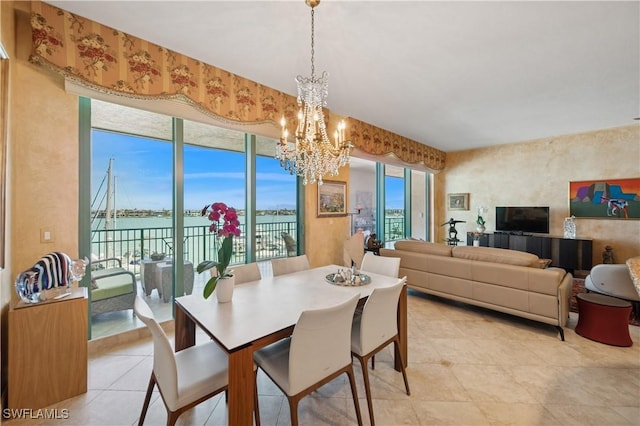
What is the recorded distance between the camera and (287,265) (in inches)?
105

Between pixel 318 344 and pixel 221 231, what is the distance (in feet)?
3.01

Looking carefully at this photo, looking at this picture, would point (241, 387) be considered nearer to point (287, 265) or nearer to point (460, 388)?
point (287, 265)

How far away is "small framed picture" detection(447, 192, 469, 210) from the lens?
6.41 metres

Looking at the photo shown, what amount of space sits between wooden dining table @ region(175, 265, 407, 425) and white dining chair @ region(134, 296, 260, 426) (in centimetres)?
20

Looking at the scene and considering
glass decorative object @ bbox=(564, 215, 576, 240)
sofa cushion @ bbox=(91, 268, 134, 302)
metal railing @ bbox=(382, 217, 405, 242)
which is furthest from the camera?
metal railing @ bbox=(382, 217, 405, 242)

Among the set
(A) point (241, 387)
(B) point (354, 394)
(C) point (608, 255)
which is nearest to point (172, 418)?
(A) point (241, 387)

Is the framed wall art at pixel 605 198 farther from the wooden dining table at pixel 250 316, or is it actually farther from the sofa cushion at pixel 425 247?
the wooden dining table at pixel 250 316

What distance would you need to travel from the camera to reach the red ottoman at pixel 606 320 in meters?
2.46

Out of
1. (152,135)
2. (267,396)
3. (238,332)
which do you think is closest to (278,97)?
(152,135)

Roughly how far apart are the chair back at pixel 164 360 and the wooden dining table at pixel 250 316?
0.65 feet

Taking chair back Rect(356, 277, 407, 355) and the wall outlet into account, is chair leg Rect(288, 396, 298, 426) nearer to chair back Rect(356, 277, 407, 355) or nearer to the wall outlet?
chair back Rect(356, 277, 407, 355)

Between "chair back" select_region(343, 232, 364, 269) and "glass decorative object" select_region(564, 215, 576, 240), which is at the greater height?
"glass decorative object" select_region(564, 215, 576, 240)

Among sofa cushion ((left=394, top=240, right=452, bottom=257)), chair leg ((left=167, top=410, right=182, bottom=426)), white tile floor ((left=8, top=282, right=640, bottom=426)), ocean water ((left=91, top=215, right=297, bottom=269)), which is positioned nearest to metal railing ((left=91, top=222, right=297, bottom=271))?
ocean water ((left=91, top=215, right=297, bottom=269))

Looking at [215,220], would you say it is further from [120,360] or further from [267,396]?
[120,360]
